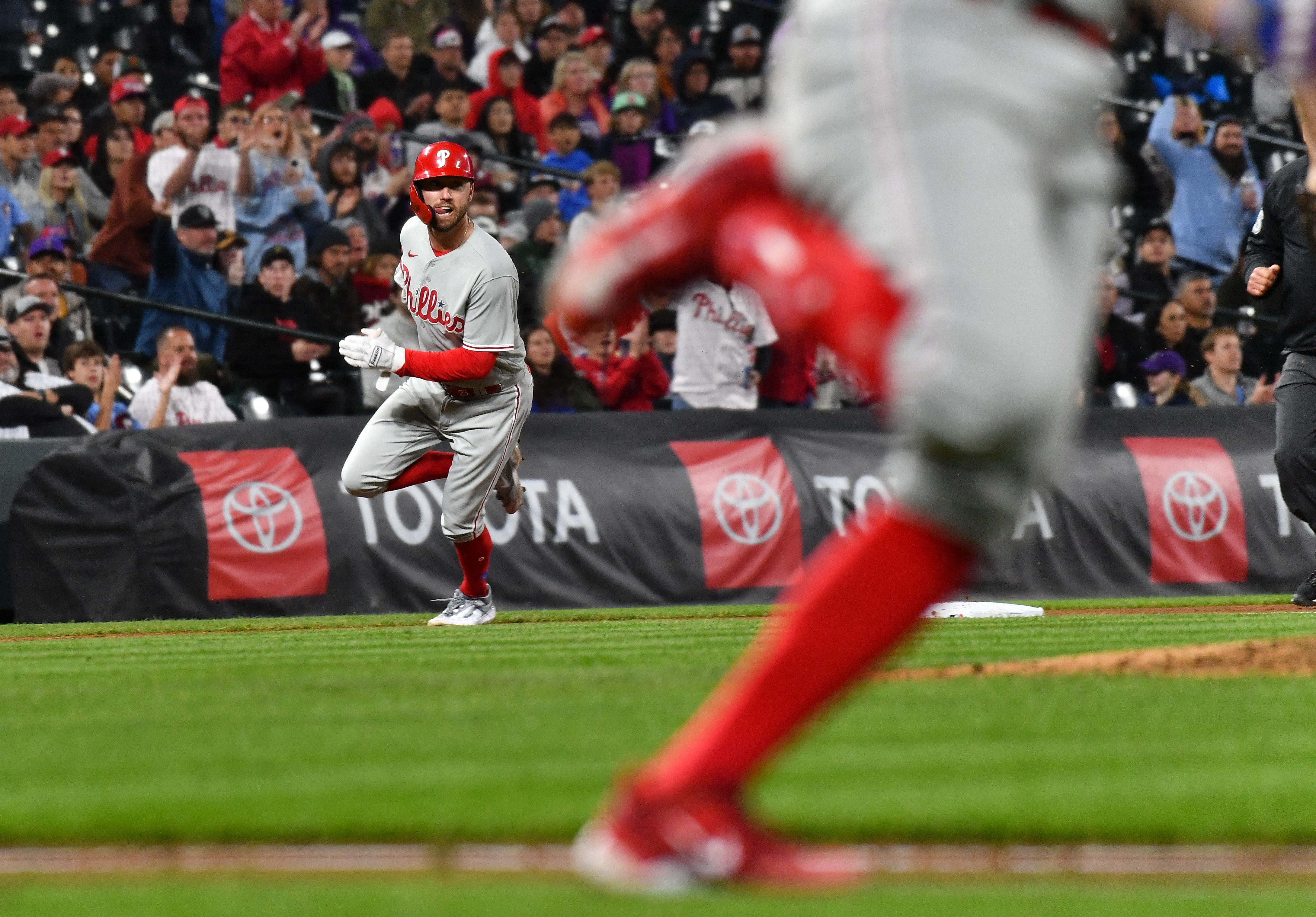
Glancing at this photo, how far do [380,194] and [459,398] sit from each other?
4352 mm

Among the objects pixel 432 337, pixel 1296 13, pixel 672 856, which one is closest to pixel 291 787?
pixel 672 856

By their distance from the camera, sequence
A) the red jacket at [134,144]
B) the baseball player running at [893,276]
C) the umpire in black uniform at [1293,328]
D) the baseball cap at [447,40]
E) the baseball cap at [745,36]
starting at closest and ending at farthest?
the baseball player running at [893,276] < the umpire in black uniform at [1293,328] < the red jacket at [134,144] < the baseball cap at [447,40] < the baseball cap at [745,36]

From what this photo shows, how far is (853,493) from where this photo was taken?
12625 mm

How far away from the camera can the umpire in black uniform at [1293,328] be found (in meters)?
9.87

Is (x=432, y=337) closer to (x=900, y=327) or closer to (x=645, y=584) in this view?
(x=645, y=584)

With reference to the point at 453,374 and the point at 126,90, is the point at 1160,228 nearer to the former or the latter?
the point at 453,374

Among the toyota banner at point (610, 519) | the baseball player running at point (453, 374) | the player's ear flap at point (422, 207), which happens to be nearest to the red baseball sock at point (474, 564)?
the baseball player running at point (453, 374)

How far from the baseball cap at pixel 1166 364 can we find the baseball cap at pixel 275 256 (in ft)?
22.1

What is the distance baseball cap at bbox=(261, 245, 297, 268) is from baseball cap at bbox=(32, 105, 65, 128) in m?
2.14

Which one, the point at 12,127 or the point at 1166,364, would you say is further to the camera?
the point at 1166,364

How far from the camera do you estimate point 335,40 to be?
1577cm

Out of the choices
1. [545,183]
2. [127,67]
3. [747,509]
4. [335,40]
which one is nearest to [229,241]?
[127,67]

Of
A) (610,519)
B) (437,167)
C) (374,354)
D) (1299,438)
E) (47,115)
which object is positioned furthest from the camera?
(47,115)

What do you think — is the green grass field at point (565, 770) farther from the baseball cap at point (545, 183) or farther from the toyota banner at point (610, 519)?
the baseball cap at point (545, 183)
